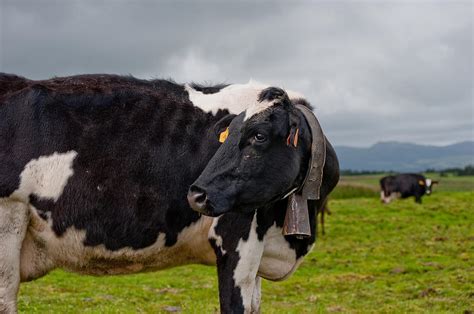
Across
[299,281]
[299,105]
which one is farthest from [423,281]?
[299,105]

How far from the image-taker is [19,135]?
6.02m

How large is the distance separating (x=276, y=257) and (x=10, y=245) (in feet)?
9.24

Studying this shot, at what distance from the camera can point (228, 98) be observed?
6.80 metres

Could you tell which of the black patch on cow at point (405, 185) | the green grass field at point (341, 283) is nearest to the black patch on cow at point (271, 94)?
the green grass field at point (341, 283)

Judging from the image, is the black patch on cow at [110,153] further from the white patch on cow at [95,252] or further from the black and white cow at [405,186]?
the black and white cow at [405,186]

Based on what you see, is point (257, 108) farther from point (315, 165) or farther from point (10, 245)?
point (10, 245)

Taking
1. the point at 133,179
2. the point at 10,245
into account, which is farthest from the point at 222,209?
the point at 10,245

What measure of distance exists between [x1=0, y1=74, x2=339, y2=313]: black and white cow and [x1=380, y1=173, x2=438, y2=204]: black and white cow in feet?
157

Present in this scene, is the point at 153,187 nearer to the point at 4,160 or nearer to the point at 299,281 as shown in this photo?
the point at 4,160

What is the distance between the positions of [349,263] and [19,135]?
17.5 metres

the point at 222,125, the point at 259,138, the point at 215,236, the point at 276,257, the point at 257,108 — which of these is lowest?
the point at 276,257

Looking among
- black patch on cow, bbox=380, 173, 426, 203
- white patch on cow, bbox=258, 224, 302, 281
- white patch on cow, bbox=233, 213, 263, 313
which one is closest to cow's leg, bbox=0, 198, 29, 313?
white patch on cow, bbox=233, 213, 263, 313

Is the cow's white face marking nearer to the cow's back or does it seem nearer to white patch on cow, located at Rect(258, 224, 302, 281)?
the cow's back

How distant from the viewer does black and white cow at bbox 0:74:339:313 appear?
19.4ft
